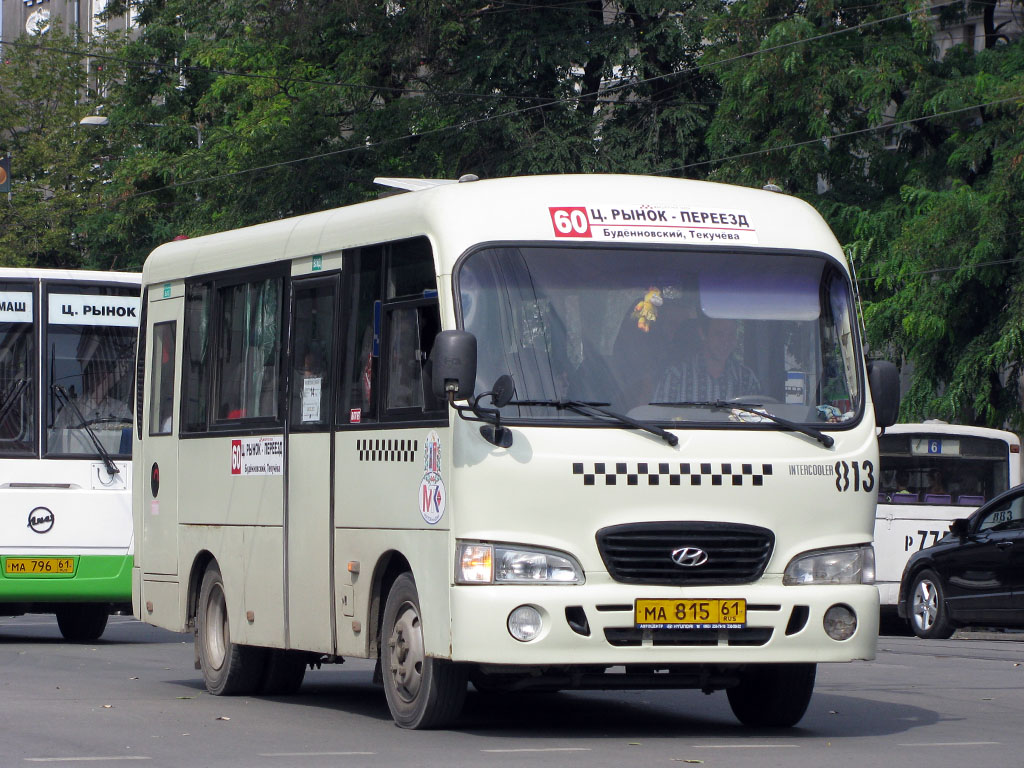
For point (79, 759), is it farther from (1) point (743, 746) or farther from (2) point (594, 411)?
(1) point (743, 746)

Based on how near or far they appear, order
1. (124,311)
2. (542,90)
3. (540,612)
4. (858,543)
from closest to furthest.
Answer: (540,612) → (858,543) → (124,311) → (542,90)

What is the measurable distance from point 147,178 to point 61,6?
148 ft

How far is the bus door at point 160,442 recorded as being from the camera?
13977 millimetres

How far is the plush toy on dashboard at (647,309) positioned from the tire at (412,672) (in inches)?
69.6

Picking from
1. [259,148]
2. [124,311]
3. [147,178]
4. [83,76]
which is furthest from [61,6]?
[124,311]

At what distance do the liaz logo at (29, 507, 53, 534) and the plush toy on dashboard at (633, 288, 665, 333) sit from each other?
958 centimetres

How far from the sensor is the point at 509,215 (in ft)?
34.1

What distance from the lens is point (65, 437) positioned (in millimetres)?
18609

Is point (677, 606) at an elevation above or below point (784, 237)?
below

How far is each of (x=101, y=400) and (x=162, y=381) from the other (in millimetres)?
4747

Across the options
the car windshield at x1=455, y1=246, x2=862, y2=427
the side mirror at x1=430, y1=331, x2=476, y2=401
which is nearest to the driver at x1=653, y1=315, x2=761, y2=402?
the car windshield at x1=455, y1=246, x2=862, y2=427

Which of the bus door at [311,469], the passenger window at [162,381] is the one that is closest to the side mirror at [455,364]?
the bus door at [311,469]

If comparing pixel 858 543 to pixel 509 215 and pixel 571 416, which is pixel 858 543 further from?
pixel 509 215

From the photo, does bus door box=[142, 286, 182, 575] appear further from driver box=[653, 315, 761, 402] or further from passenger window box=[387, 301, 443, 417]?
driver box=[653, 315, 761, 402]
